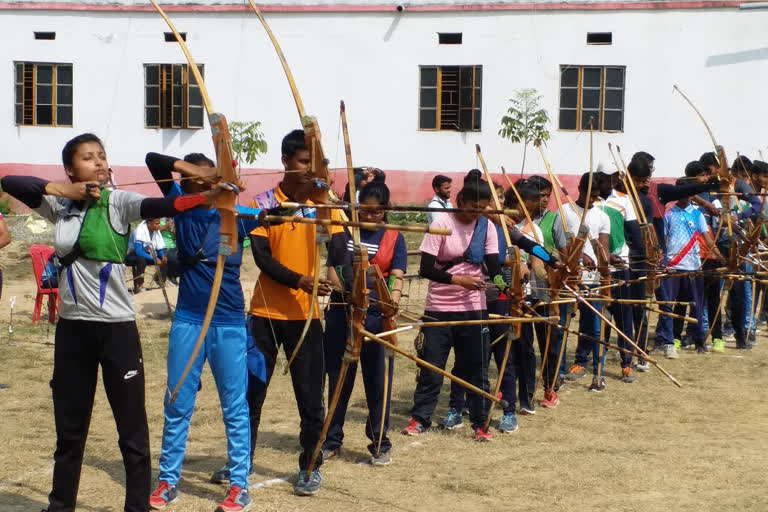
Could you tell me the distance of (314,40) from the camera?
18.5m

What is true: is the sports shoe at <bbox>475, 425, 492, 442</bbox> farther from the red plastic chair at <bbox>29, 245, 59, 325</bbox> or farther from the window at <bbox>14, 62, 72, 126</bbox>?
the window at <bbox>14, 62, 72, 126</bbox>

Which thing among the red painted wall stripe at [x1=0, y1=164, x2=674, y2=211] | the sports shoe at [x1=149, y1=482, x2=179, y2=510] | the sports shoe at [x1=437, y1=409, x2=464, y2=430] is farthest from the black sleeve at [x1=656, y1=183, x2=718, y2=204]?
the red painted wall stripe at [x1=0, y1=164, x2=674, y2=211]

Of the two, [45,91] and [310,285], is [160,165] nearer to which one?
[310,285]

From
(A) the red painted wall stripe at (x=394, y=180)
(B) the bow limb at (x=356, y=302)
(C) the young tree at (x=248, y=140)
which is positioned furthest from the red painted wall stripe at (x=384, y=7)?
(B) the bow limb at (x=356, y=302)

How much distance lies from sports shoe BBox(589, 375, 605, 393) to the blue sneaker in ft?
5.18

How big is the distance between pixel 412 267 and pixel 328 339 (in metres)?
9.38

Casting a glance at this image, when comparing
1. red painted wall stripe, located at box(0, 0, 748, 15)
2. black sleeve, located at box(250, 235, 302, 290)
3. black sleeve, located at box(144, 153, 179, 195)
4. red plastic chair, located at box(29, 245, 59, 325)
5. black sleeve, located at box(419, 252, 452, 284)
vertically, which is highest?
red painted wall stripe, located at box(0, 0, 748, 15)

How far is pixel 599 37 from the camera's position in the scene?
58.6ft

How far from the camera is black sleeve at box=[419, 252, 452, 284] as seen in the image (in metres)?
5.88

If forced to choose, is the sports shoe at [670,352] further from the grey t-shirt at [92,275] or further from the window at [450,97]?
the window at [450,97]

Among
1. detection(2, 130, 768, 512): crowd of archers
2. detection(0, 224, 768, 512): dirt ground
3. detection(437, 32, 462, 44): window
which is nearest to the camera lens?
detection(2, 130, 768, 512): crowd of archers

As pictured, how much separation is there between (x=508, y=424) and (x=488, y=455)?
2.01 feet

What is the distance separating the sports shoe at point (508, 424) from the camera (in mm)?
6379

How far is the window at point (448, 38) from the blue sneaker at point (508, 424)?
12850 mm
